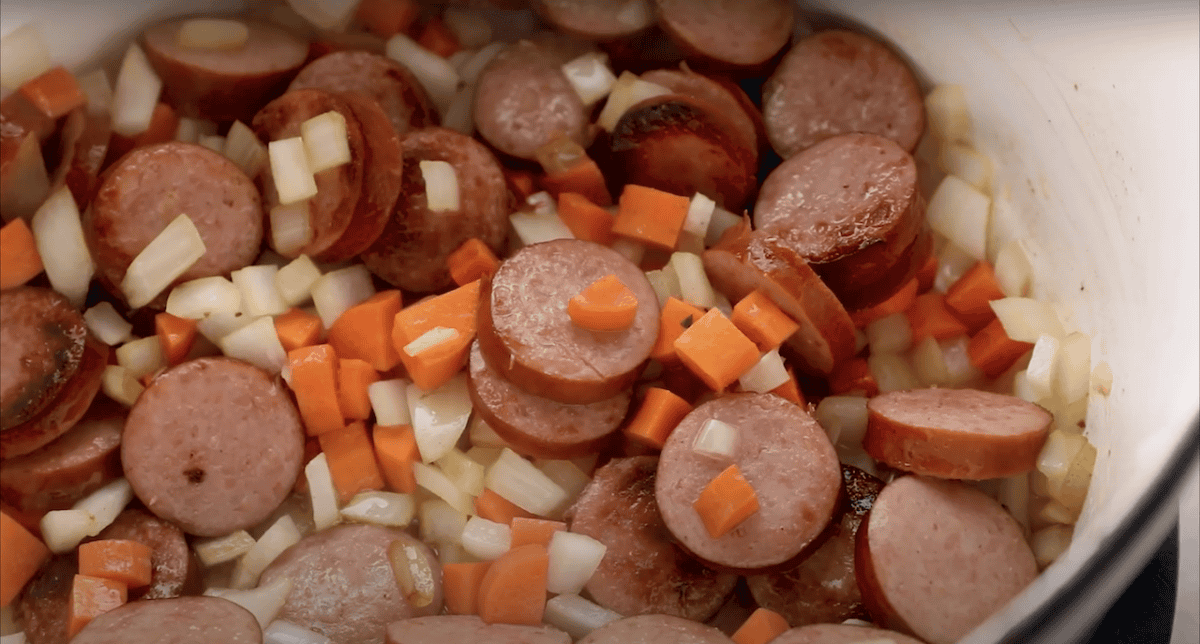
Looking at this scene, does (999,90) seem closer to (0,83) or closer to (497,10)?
(497,10)

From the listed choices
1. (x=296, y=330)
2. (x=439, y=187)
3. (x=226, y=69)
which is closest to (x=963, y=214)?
(x=439, y=187)

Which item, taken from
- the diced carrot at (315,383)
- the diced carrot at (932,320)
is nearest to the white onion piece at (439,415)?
the diced carrot at (315,383)

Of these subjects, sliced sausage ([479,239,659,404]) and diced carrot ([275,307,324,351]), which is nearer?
sliced sausage ([479,239,659,404])

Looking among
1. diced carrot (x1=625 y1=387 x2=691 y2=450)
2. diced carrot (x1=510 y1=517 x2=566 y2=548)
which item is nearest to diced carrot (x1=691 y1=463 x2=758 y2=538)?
diced carrot (x1=625 y1=387 x2=691 y2=450)

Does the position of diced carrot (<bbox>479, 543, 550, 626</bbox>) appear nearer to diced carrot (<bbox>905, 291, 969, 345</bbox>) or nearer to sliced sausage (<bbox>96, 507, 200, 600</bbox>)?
sliced sausage (<bbox>96, 507, 200, 600</bbox>)

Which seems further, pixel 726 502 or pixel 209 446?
pixel 209 446

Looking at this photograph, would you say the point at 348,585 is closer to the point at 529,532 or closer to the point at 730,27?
the point at 529,532

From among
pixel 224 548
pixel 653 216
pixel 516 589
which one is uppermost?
pixel 653 216
